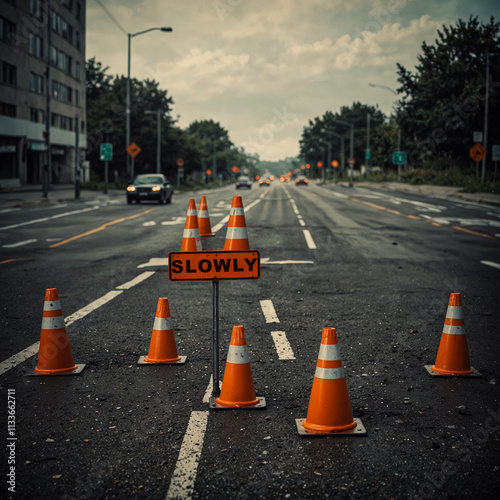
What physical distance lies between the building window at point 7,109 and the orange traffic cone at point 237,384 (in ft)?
148

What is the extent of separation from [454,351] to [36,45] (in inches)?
2060

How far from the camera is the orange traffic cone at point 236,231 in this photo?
17.7ft

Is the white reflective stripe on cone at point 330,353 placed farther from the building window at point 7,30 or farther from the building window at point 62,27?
the building window at point 62,27

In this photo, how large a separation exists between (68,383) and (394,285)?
554 centimetres

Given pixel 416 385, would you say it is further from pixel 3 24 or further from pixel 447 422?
pixel 3 24

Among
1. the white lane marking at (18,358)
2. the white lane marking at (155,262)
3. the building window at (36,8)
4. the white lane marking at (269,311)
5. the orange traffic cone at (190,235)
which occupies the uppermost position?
the building window at (36,8)

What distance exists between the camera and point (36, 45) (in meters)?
50.9

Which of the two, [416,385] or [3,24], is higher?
[3,24]

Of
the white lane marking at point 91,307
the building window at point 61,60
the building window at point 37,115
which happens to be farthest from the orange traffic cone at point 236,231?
the building window at point 61,60

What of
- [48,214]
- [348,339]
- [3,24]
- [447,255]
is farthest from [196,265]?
[3,24]

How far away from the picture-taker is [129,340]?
237 inches

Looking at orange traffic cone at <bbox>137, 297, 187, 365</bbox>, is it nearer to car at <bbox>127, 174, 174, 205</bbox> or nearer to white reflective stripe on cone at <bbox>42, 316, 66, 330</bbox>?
white reflective stripe on cone at <bbox>42, 316, 66, 330</bbox>

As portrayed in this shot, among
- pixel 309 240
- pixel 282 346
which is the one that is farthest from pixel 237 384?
pixel 309 240

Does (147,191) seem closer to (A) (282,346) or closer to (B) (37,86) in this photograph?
(A) (282,346)
